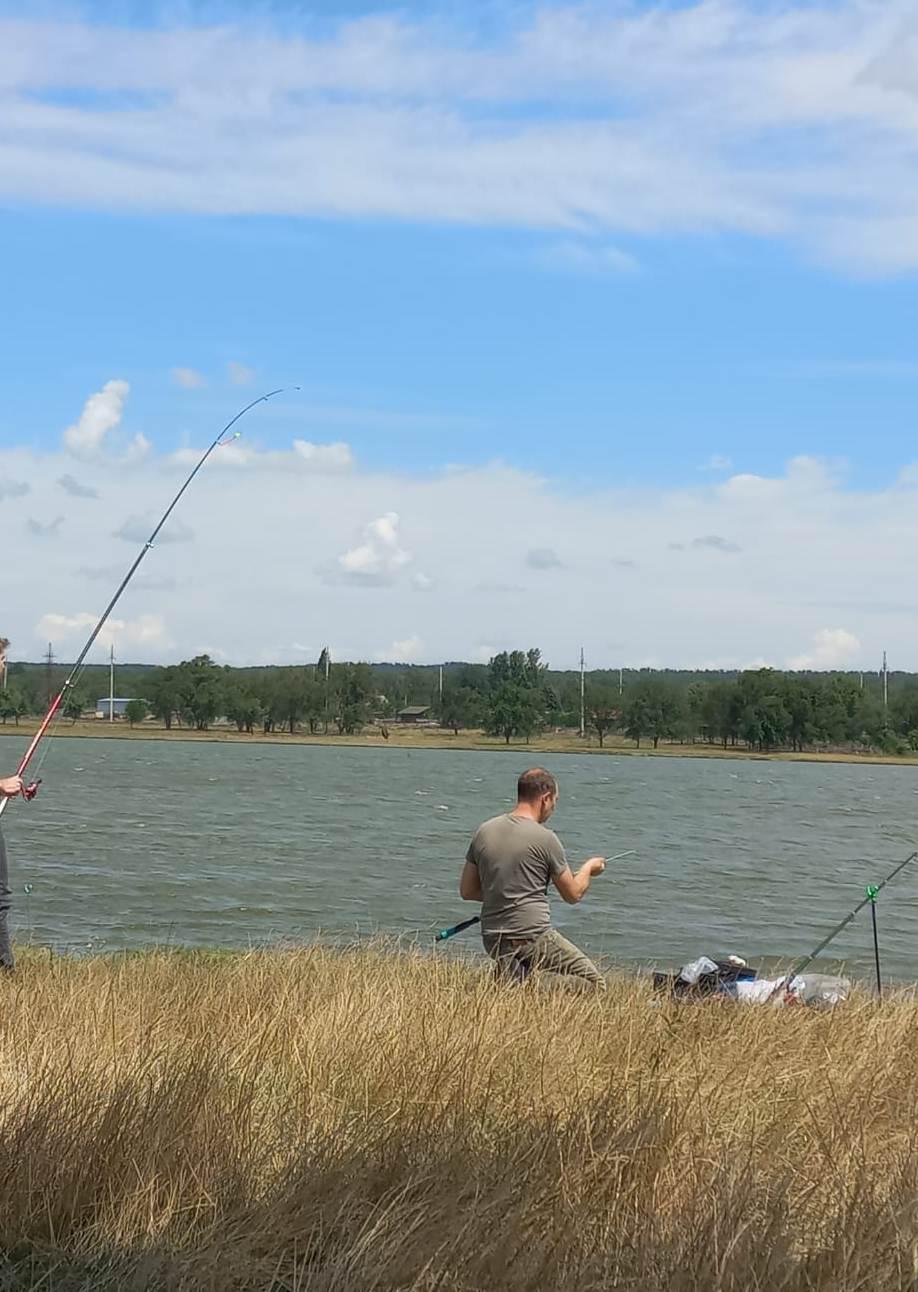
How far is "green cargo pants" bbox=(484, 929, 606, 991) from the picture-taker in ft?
24.7

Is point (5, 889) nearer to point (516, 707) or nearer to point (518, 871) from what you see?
point (518, 871)

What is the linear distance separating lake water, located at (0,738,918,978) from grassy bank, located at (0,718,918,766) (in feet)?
146

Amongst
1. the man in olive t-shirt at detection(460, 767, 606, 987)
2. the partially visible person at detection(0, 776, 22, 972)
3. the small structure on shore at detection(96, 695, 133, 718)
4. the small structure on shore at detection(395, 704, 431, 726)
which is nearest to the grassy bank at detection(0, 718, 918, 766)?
the small structure on shore at detection(395, 704, 431, 726)

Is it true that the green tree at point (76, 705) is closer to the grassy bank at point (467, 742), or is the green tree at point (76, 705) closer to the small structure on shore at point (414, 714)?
the grassy bank at point (467, 742)

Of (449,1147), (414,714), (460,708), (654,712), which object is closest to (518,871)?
(449,1147)

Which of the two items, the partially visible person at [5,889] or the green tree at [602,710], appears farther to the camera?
the green tree at [602,710]

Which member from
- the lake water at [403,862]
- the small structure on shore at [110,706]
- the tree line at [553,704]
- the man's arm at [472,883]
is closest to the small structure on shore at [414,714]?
the tree line at [553,704]

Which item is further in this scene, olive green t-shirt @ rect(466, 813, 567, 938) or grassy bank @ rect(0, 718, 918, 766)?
grassy bank @ rect(0, 718, 918, 766)

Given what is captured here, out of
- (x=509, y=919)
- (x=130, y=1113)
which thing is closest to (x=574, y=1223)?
(x=130, y=1113)

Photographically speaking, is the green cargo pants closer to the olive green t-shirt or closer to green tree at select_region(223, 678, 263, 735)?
the olive green t-shirt

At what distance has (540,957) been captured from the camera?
7.57 metres

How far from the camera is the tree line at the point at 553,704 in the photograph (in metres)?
105

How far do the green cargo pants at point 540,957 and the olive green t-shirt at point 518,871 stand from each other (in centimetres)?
4

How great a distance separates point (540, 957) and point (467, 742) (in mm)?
109270
